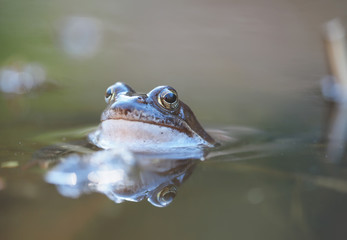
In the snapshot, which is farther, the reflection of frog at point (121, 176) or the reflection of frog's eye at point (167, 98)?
the reflection of frog's eye at point (167, 98)

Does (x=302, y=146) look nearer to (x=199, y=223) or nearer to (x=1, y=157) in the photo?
(x=199, y=223)

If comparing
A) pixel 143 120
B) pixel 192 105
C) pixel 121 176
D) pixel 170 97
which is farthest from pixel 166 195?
pixel 192 105

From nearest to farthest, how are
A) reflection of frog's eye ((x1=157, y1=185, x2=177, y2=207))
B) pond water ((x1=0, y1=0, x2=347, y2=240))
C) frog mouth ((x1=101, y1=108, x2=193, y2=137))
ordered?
pond water ((x1=0, y1=0, x2=347, y2=240)) < reflection of frog's eye ((x1=157, y1=185, x2=177, y2=207)) < frog mouth ((x1=101, y1=108, x2=193, y2=137))

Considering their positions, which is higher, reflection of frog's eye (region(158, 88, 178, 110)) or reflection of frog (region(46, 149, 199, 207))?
reflection of frog's eye (region(158, 88, 178, 110))

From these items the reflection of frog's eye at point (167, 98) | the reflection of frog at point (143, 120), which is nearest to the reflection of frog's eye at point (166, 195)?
the reflection of frog at point (143, 120)

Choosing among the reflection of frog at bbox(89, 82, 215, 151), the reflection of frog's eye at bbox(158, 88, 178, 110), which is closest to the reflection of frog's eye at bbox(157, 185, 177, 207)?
the reflection of frog at bbox(89, 82, 215, 151)

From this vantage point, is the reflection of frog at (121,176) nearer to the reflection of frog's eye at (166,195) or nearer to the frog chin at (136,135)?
the reflection of frog's eye at (166,195)

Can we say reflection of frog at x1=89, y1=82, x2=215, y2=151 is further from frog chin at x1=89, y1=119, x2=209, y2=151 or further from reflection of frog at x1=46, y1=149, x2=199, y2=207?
reflection of frog at x1=46, y1=149, x2=199, y2=207

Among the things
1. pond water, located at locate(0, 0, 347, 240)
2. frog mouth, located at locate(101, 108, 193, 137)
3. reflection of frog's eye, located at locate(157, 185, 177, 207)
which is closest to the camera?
pond water, located at locate(0, 0, 347, 240)
